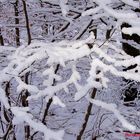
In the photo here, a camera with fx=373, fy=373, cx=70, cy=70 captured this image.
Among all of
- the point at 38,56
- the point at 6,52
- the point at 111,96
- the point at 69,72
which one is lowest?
the point at 111,96

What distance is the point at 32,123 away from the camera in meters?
2.30

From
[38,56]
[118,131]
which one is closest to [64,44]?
[38,56]

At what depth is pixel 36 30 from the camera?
213 inches

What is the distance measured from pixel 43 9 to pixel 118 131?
166cm

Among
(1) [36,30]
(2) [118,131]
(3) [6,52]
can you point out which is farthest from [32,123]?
(1) [36,30]

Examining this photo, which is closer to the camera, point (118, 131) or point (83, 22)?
point (83, 22)

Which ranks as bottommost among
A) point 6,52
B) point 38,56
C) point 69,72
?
point 69,72

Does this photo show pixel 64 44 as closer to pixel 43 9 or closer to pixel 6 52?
pixel 6 52

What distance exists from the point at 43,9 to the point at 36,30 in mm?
1733

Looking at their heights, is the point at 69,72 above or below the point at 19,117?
below

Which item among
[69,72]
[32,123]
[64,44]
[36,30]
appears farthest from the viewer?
[36,30]

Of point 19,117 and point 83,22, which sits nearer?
point 19,117

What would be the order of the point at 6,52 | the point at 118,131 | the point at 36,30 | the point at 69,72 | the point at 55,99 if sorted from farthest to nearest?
1. the point at 36,30
2. the point at 69,72
3. the point at 118,131
4. the point at 6,52
5. the point at 55,99

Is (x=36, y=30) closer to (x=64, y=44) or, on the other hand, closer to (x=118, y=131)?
(x=118, y=131)
